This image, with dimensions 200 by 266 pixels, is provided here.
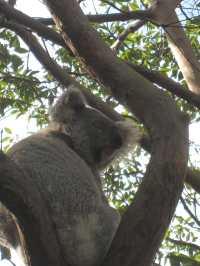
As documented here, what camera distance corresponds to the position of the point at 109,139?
16.1 ft

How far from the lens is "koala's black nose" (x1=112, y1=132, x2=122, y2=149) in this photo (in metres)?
4.85

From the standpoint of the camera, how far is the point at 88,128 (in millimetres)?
4879

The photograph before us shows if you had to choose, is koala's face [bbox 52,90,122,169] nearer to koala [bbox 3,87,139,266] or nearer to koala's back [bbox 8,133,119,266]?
koala [bbox 3,87,139,266]

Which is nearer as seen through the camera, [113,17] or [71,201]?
[71,201]

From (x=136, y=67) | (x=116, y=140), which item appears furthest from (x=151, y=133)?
(x=116, y=140)

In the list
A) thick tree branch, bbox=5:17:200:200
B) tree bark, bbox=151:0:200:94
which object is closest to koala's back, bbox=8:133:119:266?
thick tree branch, bbox=5:17:200:200

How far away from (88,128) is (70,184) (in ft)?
3.50

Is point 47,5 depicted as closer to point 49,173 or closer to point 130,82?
point 130,82

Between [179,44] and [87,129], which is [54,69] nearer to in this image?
[87,129]

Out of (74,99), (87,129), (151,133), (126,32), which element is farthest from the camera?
(126,32)

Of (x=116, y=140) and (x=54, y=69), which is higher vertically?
(x=54, y=69)

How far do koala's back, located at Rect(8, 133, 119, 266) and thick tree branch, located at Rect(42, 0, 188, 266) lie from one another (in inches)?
23.3

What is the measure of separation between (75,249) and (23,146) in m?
0.94

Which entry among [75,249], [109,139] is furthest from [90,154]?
[75,249]
